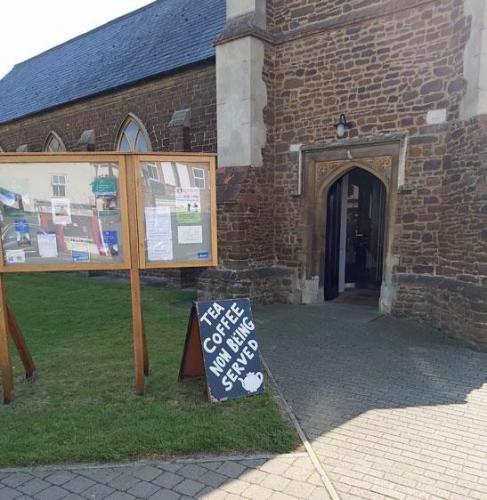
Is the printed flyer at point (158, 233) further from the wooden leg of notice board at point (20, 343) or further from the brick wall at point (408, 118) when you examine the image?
the brick wall at point (408, 118)

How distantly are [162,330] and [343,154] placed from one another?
4.88 m

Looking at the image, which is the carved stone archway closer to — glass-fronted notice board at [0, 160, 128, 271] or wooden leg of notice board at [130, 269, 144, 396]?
wooden leg of notice board at [130, 269, 144, 396]

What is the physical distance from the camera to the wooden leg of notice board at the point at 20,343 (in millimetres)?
4375

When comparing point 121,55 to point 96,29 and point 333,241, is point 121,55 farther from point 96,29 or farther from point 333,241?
point 333,241

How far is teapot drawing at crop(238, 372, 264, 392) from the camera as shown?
13.6 feet

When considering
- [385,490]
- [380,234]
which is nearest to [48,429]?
[385,490]

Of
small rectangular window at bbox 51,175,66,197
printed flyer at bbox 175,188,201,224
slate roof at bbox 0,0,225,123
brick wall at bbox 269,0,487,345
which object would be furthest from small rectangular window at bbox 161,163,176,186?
slate roof at bbox 0,0,225,123

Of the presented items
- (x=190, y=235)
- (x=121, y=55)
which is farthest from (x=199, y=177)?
(x=121, y=55)

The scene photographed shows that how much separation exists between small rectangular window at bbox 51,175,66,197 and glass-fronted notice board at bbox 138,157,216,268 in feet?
2.58

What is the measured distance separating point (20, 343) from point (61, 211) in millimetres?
1685

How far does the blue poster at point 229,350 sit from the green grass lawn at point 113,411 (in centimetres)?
14

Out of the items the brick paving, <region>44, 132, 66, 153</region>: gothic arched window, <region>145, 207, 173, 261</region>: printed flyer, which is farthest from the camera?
<region>44, 132, 66, 153</region>: gothic arched window

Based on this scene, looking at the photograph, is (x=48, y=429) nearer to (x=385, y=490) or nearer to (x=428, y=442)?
(x=385, y=490)

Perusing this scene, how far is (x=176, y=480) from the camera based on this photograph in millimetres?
2848
